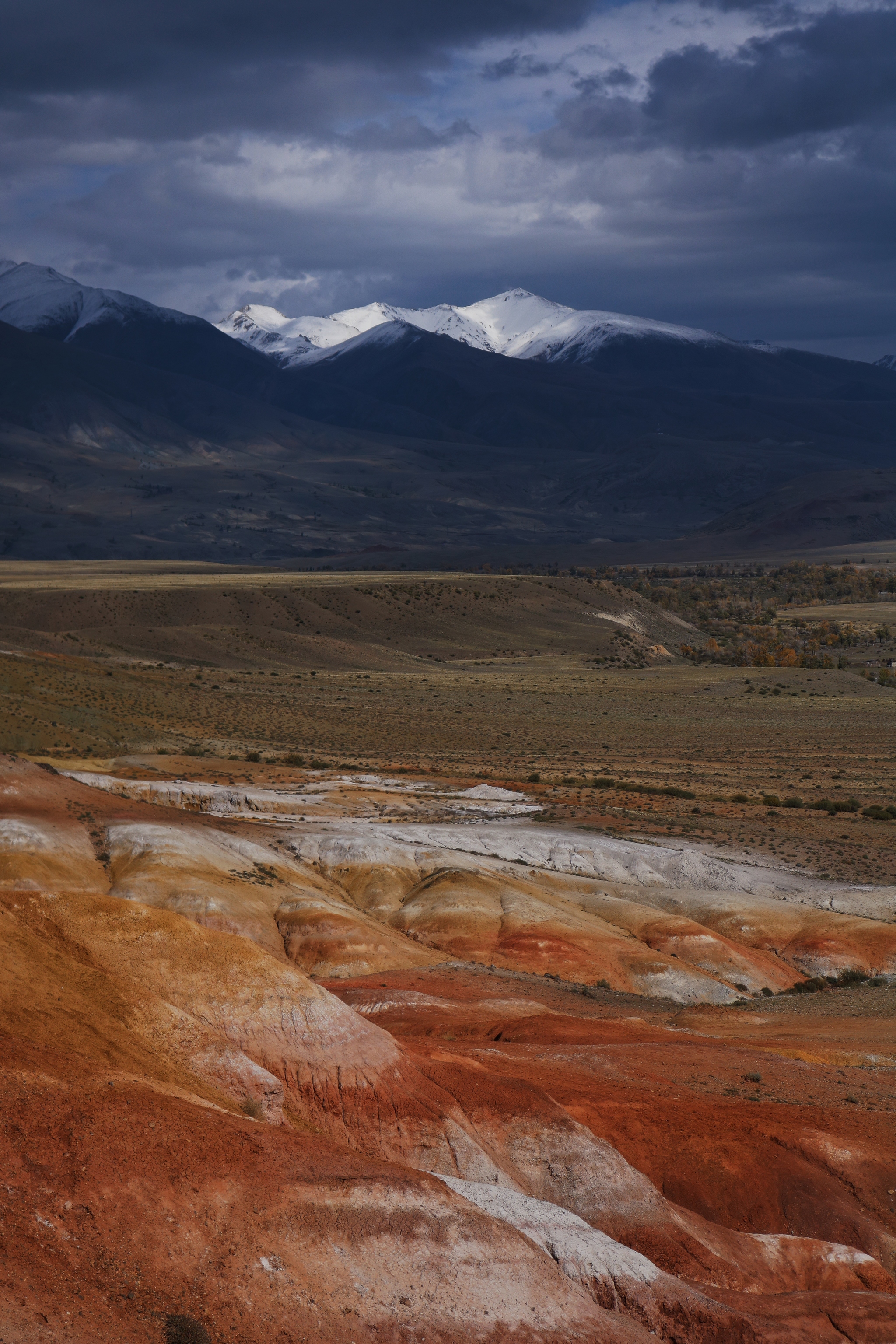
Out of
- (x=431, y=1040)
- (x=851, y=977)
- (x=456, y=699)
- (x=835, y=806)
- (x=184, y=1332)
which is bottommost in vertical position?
(x=456, y=699)

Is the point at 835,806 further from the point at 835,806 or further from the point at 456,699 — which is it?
the point at 456,699

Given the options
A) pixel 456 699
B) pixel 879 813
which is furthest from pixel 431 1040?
pixel 456 699

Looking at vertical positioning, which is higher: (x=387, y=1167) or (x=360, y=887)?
(x=387, y=1167)

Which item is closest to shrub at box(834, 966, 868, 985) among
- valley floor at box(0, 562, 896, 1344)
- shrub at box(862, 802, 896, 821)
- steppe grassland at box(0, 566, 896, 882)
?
valley floor at box(0, 562, 896, 1344)

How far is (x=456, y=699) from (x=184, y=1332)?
8589cm

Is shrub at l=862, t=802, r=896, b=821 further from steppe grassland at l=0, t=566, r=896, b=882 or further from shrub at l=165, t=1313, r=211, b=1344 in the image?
shrub at l=165, t=1313, r=211, b=1344

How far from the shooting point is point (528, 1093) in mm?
18094

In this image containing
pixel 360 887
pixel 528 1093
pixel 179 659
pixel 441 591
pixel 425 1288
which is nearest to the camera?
pixel 425 1288

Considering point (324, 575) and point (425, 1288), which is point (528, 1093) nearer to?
point (425, 1288)

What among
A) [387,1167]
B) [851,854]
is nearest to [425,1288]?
[387,1167]

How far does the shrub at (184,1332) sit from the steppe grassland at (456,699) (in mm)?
39886

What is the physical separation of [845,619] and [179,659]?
98.2 metres

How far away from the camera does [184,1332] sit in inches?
421

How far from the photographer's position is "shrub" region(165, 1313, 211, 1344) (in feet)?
34.9
